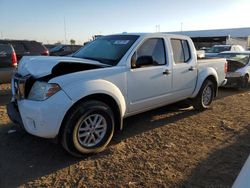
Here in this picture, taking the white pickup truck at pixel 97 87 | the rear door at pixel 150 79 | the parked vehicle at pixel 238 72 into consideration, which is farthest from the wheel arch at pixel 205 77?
the parked vehicle at pixel 238 72

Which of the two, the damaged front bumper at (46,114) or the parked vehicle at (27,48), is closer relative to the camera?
the damaged front bumper at (46,114)

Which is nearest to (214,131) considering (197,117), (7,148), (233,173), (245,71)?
(197,117)

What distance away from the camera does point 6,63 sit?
30.9 feet

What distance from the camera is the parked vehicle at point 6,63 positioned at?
925cm

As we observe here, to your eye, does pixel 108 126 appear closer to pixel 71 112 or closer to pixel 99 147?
pixel 99 147

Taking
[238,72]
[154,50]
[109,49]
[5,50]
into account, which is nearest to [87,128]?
[109,49]

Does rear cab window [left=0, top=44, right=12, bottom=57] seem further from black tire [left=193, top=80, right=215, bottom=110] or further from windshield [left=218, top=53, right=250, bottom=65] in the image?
windshield [left=218, top=53, right=250, bottom=65]

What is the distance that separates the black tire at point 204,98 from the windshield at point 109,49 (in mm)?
2475

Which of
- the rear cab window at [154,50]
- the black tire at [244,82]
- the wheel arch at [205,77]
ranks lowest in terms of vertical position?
the black tire at [244,82]

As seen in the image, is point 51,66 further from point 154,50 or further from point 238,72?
point 238,72

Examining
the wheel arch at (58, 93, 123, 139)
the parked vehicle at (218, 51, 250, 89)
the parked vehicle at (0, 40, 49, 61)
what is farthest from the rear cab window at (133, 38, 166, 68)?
the parked vehicle at (0, 40, 49, 61)

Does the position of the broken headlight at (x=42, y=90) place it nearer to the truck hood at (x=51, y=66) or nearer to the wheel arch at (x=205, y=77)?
the truck hood at (x=51, y=66)

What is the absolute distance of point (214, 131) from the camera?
5.84 meters

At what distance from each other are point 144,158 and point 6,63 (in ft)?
21.6
